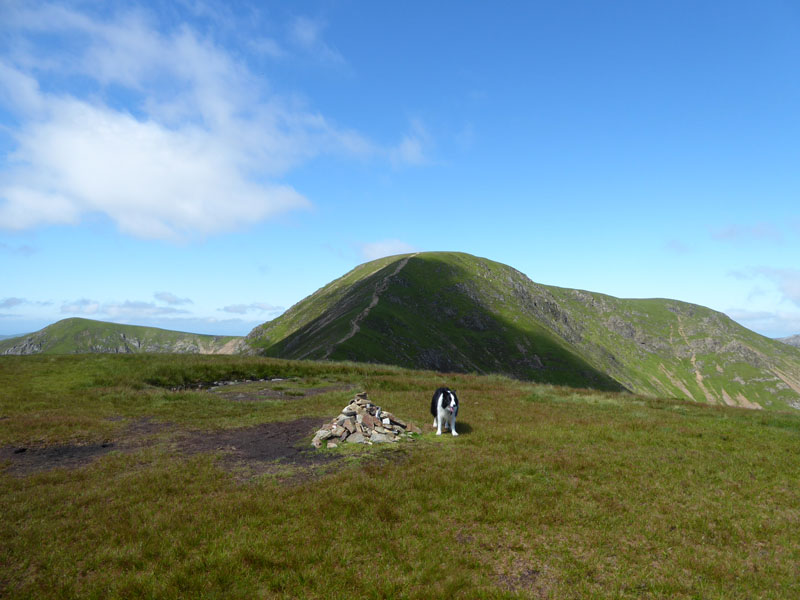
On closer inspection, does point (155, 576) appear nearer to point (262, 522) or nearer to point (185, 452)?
point (262, 522)

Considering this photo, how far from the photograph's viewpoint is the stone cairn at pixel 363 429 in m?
18.3

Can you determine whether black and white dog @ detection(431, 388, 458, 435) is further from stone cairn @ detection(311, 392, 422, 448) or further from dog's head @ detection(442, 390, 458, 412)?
stone cairn @ detection(311, 392, 422, 448)

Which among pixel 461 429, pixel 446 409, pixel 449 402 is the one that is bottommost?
pixel 461 429

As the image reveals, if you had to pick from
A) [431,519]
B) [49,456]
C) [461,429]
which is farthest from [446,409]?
[49,456]

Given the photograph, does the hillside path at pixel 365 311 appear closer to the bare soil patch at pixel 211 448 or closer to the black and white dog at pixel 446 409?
the bare soil patch at pixel 211 448

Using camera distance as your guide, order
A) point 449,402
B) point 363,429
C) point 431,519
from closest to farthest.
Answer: point 431,519, point 363,429, point 449,402

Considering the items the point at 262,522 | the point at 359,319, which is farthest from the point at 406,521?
the point at 359,319

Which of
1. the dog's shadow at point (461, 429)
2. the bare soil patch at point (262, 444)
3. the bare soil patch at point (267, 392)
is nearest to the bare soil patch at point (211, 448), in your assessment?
the bare soil patch at point (262, 444)

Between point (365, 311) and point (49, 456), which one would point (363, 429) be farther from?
point (365, 311)

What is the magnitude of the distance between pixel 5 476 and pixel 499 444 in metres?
18.9

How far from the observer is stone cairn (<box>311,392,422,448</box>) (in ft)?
60.0

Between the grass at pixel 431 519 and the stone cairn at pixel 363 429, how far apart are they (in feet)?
3.59

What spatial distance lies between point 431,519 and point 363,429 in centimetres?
835

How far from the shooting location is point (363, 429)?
62.3 feet
